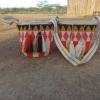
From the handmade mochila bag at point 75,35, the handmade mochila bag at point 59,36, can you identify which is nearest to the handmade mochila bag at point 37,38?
the handmade mochila bag at point 59,36

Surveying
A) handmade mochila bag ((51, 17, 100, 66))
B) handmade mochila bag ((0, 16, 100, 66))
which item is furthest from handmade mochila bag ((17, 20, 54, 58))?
handmade mochila bag ((51, 17, 100, 66))

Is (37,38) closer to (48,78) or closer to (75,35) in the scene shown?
(75,35)

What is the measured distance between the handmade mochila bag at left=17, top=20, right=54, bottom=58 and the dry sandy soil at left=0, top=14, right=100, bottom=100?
19cm

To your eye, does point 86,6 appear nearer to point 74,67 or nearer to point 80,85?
point 74,67

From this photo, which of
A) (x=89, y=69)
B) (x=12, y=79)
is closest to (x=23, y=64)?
(x=12, y=79)

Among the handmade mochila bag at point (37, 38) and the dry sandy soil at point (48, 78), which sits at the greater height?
the handmade mochila bag at point (37, 38)

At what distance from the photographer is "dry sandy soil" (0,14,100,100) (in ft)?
15.1

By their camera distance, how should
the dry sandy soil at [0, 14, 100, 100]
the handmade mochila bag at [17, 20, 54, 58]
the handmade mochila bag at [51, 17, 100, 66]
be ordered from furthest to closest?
the handmade mochila bag at [17, 20, 54, 58], the handmade mochila bag at [51, 17, 100, 66], the dry sandy soil at [0, 14, 100, 100]

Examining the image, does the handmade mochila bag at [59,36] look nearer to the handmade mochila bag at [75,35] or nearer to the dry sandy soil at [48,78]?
the handmade mochila bag at [75,35]

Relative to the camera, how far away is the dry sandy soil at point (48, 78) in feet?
15.1

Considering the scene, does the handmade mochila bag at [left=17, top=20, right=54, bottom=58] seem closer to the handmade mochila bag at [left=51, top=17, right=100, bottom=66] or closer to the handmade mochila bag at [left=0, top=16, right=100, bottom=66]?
the handmade mochila bag at [left=0, top=16, right=100, bottom=66]

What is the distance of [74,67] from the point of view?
5.96m

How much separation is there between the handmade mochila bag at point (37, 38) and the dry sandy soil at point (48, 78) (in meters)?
0.19

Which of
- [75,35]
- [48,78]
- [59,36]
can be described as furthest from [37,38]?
[48,78]
